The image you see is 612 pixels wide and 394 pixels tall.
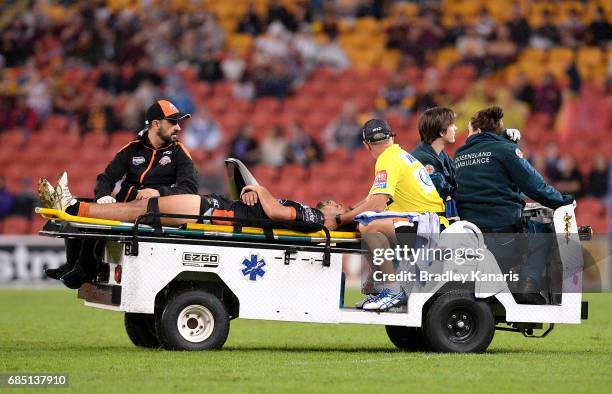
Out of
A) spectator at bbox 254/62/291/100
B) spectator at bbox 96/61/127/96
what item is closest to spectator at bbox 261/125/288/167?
spectator at bbox 254/62/291/100

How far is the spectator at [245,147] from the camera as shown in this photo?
73.7 ft

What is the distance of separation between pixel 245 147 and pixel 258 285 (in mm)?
12917

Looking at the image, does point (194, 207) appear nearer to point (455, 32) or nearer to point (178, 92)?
point (178, 92)

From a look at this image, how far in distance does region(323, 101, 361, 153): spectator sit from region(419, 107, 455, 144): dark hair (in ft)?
41.2

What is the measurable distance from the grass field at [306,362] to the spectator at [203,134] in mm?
9665

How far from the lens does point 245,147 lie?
22516mm

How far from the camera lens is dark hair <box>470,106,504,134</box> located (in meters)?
10.3

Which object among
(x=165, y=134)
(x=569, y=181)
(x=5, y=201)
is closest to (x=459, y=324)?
(x=165, y=134)

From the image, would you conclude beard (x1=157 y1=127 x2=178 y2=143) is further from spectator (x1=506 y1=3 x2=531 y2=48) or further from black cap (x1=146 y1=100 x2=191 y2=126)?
spectator (x1=506 y1=3 x2=531 y2=48)

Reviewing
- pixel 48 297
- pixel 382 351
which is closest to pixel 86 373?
pixel 382 351

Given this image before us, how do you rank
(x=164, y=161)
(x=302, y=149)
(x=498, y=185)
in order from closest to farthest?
1. (x=498, y=185)
2. (x=164, y=161)
3. (x=302, y=149)

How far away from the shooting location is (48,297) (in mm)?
18641

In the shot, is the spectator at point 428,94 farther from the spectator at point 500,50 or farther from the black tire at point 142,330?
the black tire at point 142,330

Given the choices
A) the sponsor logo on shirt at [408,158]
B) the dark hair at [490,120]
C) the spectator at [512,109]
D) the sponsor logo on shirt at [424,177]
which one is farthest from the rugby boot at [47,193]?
the spectator at [512,109]
